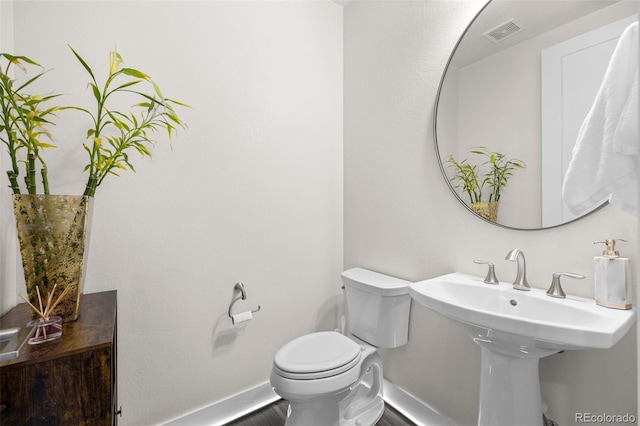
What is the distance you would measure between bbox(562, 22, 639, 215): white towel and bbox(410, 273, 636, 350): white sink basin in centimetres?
32

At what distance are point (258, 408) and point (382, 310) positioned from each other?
92cm

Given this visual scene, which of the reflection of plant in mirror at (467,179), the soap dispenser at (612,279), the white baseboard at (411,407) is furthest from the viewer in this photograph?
the white baseboard at (411,407)

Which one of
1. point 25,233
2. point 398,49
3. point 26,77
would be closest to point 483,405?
point 25,233

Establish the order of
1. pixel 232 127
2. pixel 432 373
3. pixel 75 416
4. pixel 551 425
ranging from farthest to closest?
pixel 232 127 → pixel 432 373 → pixel 551 425 → pixel 75 416

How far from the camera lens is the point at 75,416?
714 millimetres

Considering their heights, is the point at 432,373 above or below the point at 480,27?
below

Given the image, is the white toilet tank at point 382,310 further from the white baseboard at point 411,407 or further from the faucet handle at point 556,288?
the faucet handle at point 556,288

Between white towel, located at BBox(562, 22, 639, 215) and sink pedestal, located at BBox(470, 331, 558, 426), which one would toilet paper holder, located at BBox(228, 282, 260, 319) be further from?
white towel, located at BBox(562, 22, 639, 215)

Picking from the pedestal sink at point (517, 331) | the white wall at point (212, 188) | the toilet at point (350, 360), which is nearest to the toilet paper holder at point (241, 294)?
the white wall at point (212, 188)

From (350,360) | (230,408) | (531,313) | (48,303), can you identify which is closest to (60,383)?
(48,303)

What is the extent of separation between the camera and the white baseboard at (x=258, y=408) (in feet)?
4.91

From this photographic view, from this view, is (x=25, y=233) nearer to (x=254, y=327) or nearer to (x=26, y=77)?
(x=26, y=77)

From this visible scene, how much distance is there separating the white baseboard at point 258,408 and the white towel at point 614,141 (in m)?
1.25

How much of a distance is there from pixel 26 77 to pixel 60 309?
0.93 meters
